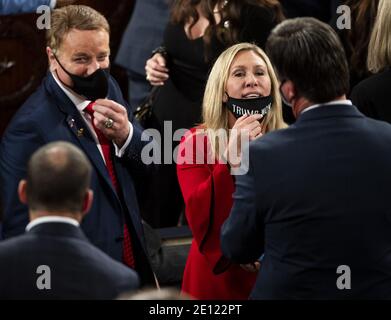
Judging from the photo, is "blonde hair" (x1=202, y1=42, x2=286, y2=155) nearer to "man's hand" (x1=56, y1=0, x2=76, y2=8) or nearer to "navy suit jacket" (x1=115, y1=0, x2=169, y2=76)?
"man's hand" (x1=56, y1=0, x2=76, y2=8)

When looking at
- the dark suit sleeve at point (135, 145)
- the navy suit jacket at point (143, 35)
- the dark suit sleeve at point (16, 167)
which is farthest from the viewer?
the navy suit jacket at point (143, 35)

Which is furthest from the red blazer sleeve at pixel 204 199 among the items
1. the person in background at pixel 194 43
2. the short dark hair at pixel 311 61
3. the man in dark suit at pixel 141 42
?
the man in dark suit at pixel 141 42

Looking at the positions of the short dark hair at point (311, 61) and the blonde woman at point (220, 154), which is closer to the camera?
the short dark hair at point (311, 61)

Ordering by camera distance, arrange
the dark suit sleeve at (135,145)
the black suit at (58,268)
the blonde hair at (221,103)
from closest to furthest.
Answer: the black suit at (58,268), the dark suit sleeve at (135,145), the blonde hair at (221,103)

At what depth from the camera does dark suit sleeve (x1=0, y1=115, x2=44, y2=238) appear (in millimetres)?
3801

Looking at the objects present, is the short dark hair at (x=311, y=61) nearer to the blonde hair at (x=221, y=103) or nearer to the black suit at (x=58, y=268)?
the blonde hair at (x=221, y=103)

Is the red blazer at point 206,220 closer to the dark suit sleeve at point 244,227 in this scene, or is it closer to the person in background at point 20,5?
the dark suit sleeve at point 244,227

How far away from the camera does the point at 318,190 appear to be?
333 centimetres

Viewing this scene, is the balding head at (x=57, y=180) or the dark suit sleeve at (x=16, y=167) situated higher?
the balding head at (x=57, y=180)

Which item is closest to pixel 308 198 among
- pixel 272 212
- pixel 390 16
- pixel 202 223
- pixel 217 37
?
pixel 272 212

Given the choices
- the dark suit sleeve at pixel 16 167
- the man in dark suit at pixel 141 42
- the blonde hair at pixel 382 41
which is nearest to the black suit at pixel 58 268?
the dark suit sleeve at pixel 16 167

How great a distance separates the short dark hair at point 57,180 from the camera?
308 cm

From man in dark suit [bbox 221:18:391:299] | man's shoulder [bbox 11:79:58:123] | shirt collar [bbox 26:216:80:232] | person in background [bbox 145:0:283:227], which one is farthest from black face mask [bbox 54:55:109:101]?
person in background [bbox 145:0:283:227]

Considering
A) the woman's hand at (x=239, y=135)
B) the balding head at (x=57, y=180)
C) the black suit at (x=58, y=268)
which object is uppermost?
the balding head at (x=57, y=180)
